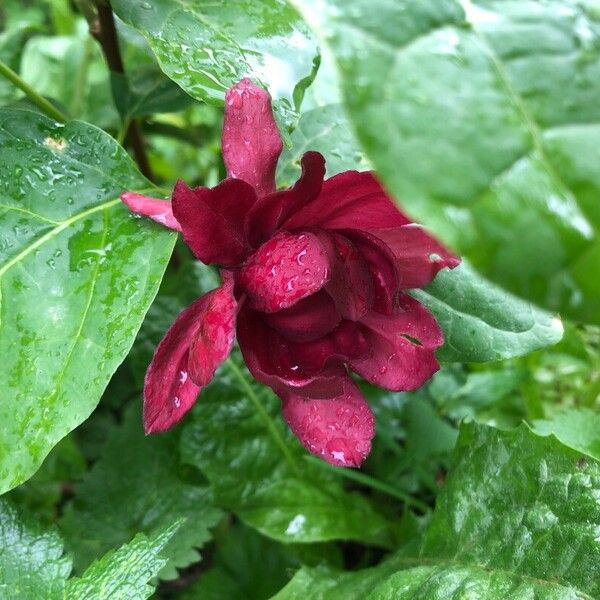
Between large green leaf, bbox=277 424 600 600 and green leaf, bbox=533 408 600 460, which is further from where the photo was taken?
green leaf, bbox=533 408 600 460

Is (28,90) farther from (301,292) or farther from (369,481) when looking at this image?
(369,481)

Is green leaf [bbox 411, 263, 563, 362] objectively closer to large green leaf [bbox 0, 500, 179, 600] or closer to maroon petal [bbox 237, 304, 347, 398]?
maroon petal [bbox 237, 304, 347, 398]

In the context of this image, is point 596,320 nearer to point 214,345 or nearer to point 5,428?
point 214,345

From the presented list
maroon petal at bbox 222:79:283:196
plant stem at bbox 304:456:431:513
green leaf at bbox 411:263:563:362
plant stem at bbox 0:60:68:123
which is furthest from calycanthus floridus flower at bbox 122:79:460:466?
plant stem at bbox 304:456:431:513

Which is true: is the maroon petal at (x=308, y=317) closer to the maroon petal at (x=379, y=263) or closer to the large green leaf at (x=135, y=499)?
the maroon petal at (x=379, y=263)

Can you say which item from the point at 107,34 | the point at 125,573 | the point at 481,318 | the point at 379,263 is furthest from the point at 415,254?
the point at 107,34
